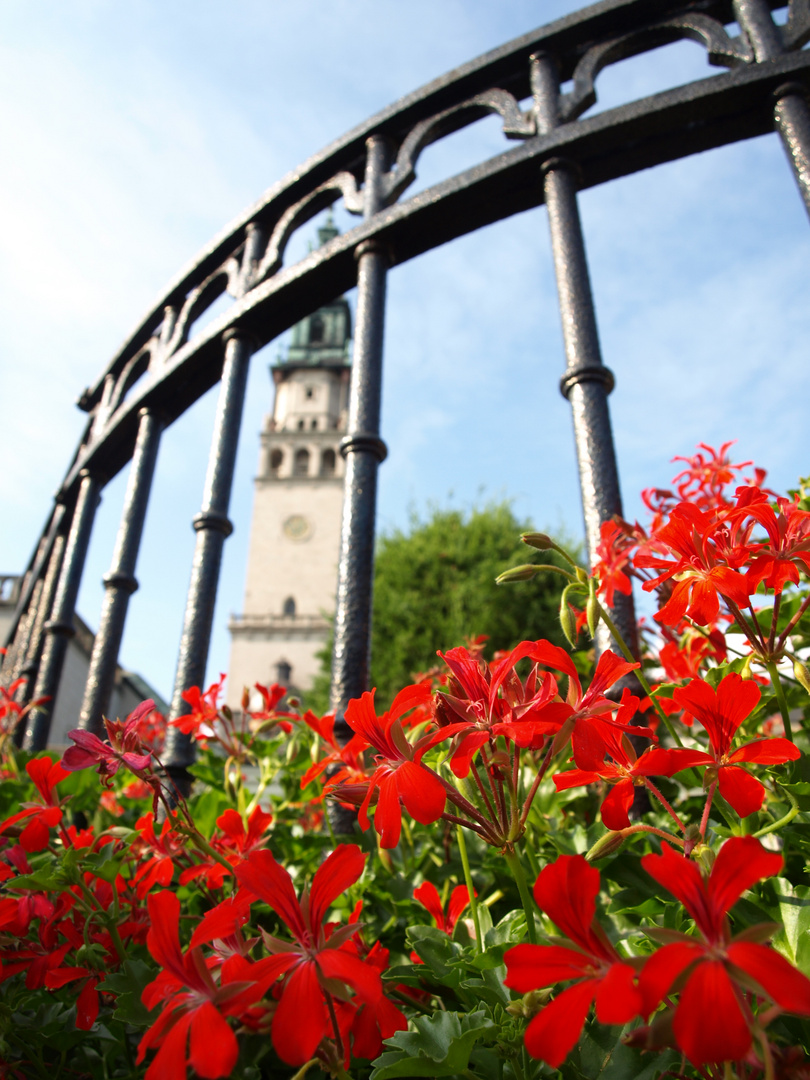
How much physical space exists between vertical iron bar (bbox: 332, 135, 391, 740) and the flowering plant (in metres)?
0.34

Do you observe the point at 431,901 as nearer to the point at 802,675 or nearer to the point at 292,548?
the point at 802,675

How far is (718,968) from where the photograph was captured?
37 centimetres

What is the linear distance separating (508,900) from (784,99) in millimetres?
1816

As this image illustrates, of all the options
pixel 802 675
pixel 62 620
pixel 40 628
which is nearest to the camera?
pixel 802 675

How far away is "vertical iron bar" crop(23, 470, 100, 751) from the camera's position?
8.29 ft

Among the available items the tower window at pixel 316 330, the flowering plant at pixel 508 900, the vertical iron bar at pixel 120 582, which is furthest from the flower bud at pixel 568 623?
the tower window at pixel 316 330

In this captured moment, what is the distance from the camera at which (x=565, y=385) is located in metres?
1.54

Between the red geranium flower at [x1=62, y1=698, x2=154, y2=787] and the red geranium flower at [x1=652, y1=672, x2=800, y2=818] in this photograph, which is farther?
the red geranium flower at [x1=62, y1=698, x2=154, y2=787]

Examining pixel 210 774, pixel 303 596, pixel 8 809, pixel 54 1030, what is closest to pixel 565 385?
pixel 210 774

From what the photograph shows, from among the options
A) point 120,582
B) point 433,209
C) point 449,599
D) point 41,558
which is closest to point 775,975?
point 433,209

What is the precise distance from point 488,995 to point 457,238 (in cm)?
202

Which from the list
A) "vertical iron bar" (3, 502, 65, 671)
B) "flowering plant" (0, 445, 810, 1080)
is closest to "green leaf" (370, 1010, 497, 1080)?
"flowering plant" (0, 445, 810, 1080)

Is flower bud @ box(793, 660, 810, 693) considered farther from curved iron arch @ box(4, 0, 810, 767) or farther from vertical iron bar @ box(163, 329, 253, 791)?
vertical iron bar @ box(163, 329, 253, 791)

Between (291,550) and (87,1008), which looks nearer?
(87,1008)
